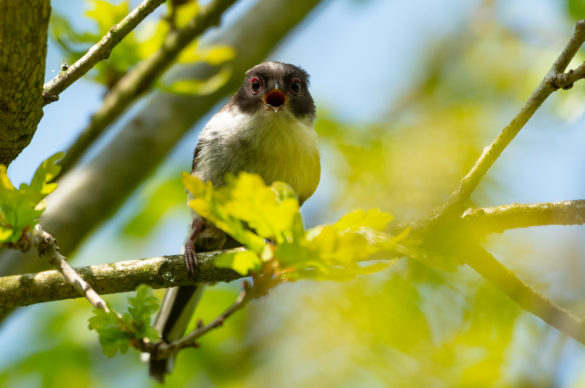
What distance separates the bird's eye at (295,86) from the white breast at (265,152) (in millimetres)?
341

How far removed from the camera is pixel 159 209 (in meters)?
6.88

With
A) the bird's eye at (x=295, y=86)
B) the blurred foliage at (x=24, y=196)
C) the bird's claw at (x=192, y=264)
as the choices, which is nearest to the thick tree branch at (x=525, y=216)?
the bird's claw at (x=192, y=264)

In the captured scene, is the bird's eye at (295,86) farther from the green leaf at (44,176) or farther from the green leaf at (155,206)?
the green leaf at (44,176)

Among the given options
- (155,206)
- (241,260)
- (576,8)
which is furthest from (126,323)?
(155,206)

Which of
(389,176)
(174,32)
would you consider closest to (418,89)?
(174,32)

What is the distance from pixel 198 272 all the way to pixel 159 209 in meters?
3.39

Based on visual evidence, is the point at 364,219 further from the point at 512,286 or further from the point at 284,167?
the point at 284,167

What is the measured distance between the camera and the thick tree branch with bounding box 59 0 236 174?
18.8 ft

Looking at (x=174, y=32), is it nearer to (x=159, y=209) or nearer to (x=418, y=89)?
(x=159, y=209)

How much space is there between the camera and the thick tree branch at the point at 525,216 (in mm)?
3359

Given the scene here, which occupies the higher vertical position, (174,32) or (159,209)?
(174,32)

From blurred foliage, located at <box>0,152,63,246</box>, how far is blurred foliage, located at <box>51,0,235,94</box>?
2.22m

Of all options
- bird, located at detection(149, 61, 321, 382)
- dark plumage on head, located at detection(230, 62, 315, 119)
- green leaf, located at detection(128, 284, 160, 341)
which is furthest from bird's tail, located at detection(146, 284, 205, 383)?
green leaf, located at detection(128, 284, 160, 341)

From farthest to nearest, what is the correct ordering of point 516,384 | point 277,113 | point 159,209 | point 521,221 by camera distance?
point 159,209 < point 277,113 < point 521,221 < point 516,384
